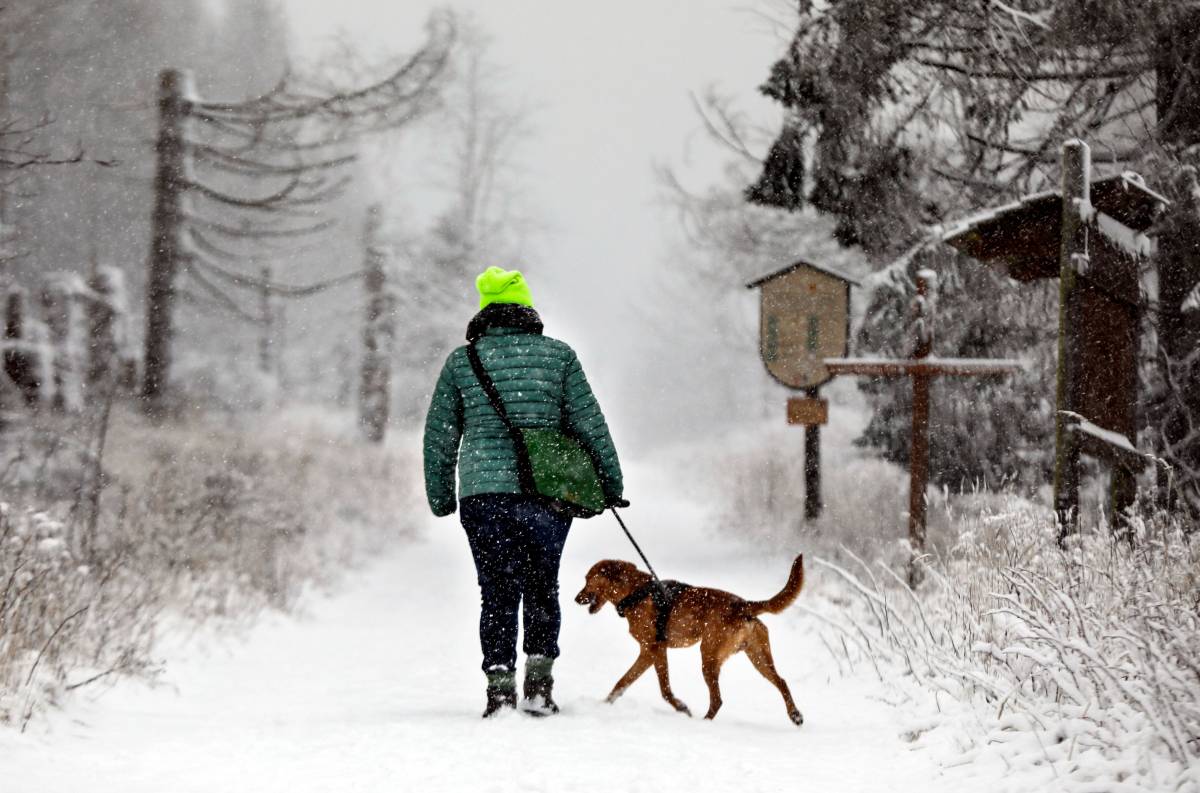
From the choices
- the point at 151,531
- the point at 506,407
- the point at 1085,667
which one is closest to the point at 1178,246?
the point at 1085,667

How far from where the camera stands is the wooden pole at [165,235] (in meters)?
14.2

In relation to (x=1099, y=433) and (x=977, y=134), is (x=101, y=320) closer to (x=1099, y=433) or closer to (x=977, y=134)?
(x=977, y=134)

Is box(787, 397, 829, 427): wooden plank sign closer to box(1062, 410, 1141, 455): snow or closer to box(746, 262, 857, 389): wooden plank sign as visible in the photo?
box(746, 262, 857, 389): wooden plank sign

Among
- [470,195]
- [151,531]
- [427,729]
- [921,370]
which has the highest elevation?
[470,195]

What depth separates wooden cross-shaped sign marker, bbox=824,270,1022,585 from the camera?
8.41 m

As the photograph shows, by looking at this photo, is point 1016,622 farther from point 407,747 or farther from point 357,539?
point 357,539

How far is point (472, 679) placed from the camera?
6.48 meters

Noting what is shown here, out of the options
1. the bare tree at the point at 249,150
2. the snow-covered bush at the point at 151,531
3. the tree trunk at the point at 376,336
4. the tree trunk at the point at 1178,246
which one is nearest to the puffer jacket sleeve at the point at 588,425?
the snow-covered bush at the point at 151,531

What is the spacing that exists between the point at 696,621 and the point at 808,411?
6906 millimetres

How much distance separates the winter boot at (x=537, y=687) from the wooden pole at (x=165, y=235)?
1121 cm

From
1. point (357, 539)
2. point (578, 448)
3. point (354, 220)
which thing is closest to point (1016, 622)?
point (578, 448)

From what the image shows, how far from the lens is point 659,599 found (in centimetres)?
480

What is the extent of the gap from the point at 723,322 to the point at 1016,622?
90.5 feet

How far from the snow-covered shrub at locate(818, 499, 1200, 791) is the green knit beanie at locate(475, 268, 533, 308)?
2.31 meters
